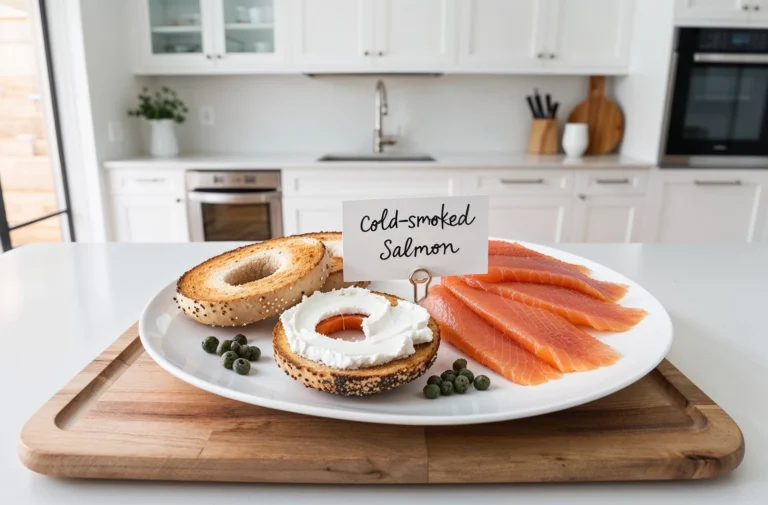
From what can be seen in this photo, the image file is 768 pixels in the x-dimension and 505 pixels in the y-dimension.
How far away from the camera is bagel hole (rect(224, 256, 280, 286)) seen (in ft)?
3.19

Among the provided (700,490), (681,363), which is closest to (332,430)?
(700,490)

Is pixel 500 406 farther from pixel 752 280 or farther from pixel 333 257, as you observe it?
pixel 752 280

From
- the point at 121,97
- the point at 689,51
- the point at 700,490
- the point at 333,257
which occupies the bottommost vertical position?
the point at 700,490

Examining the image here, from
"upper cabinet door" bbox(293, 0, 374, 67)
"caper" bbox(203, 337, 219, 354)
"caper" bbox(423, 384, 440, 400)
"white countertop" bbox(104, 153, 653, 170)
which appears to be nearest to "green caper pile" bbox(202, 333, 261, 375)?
"caper" bbox(203, 337, 219, 354)

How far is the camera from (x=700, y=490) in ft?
1.84

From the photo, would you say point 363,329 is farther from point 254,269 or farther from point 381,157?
point 381,157

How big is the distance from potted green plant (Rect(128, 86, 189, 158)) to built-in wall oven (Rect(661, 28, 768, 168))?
297cm

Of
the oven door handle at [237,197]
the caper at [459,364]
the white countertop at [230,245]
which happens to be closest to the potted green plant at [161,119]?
the oven door handle at [237,197]

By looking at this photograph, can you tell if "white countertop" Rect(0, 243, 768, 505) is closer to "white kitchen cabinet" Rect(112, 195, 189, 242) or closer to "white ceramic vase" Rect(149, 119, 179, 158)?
"white kitchen cabinet" Rect(112, 195, 189, 242)

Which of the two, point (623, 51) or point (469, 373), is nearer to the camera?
point (469, 373)

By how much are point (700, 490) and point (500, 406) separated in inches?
9.0

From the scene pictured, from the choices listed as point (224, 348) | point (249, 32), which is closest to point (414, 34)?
point (249, 32)

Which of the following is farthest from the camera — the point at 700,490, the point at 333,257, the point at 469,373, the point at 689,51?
the point at 689,51

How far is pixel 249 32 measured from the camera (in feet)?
10.3
